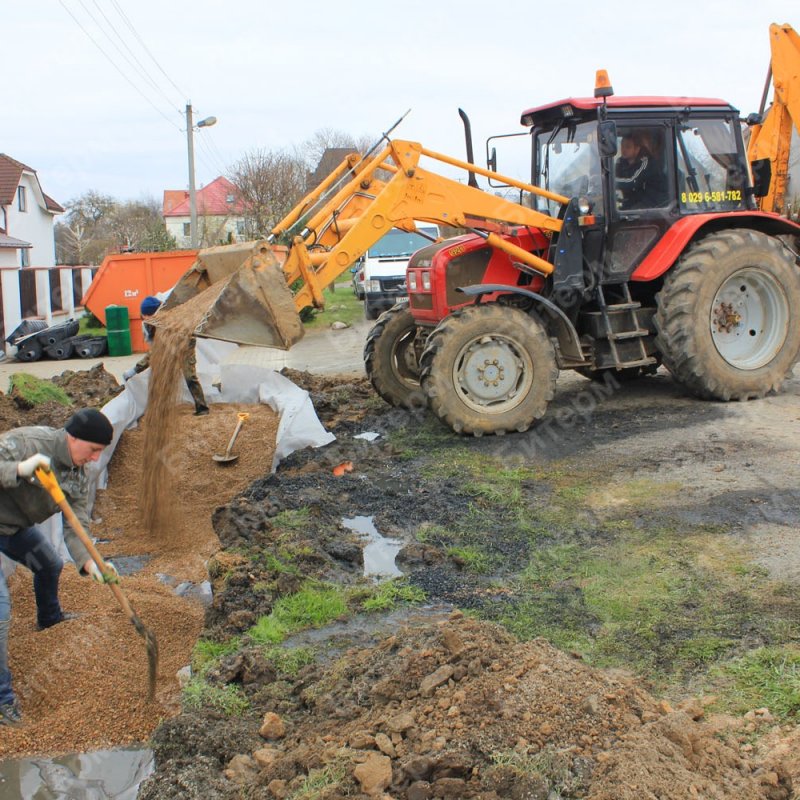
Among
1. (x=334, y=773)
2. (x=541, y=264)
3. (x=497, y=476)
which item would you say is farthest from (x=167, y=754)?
(x=541, y=264)

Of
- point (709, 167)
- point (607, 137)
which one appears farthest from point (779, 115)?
point (607, 137)

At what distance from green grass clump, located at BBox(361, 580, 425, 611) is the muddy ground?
17 millimetres

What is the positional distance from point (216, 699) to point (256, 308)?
3648 mm

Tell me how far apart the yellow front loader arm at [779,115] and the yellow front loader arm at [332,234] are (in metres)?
3.59

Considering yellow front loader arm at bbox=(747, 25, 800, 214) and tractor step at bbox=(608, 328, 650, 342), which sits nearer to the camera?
tractor step at bbox=(608, 328, 650, 342)

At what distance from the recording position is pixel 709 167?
927 cm

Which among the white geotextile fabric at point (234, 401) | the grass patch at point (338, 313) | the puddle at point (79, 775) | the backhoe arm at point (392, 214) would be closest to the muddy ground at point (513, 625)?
the puddle at point (79, 775)

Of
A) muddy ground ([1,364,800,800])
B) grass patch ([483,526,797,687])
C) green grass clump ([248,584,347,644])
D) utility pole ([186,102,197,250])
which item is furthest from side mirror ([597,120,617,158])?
utility pole ([186,102,197,250])

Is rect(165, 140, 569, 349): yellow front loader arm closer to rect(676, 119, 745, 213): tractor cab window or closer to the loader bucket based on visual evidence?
the loader bucket

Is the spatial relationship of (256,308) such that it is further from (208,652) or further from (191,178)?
(191,178)

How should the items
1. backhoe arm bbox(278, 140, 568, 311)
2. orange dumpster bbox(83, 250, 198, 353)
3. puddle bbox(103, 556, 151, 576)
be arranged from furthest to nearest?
orange dumpster bbox(83, 250, 198, 353), backhoe arm bbox(278, 140, 568, 311), puddle bbox(103, 556, 151, 576)

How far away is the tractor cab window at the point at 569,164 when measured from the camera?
29.2 ft

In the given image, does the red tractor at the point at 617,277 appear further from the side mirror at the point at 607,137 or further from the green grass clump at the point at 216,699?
the green grass clump at the point at 216,699

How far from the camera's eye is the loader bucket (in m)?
7.00
